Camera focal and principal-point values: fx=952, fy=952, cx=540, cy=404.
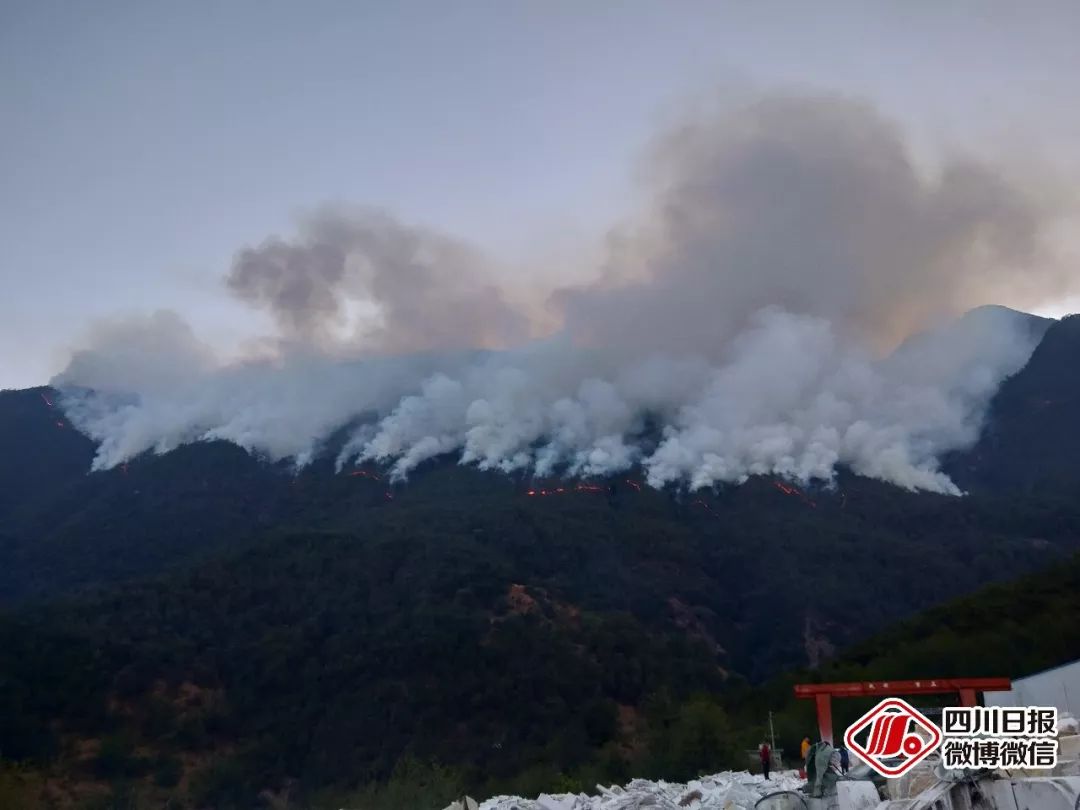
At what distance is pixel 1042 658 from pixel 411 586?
6566 cm

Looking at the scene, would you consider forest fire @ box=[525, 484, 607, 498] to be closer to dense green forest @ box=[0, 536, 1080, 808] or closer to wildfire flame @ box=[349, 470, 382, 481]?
wildfire flame @ box=[349, 470, 382, 481]

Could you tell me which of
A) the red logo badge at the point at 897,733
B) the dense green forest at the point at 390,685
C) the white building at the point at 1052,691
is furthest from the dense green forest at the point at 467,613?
the red logo badge at the point at 897,733

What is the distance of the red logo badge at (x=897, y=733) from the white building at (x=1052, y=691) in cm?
1620

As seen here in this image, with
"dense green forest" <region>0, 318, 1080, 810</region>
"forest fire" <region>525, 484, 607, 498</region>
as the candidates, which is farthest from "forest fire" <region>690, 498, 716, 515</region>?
"forest fire" <region>525, 484, 607, 498</region>

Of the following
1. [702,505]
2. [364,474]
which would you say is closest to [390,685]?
[702,505]

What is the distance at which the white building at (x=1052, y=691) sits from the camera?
26453 millimetres

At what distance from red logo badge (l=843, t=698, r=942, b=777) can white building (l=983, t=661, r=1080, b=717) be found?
1620 centimetres

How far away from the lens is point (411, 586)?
103 metres

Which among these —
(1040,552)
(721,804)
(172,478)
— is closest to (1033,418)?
(1040,552)

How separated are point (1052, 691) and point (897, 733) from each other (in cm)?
2049

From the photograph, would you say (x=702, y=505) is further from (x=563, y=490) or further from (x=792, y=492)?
(x=563, y=490)

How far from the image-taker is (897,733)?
10867 mm

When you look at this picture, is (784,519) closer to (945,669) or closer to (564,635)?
(564,635)

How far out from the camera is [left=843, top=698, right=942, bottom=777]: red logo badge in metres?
10.7
